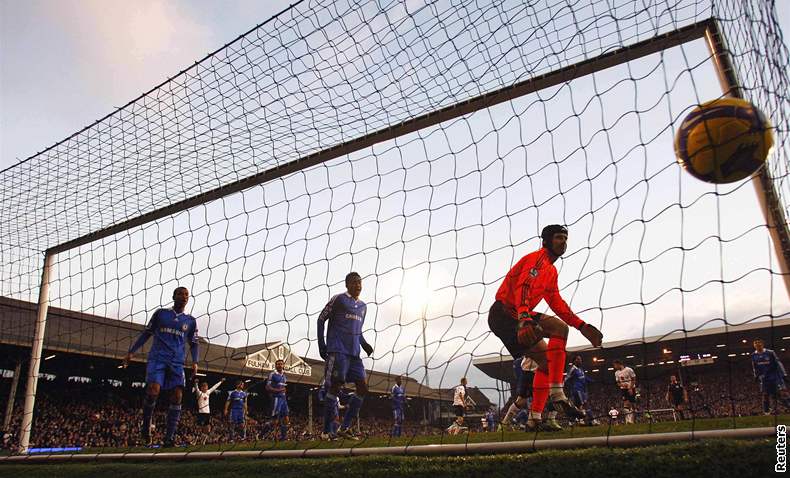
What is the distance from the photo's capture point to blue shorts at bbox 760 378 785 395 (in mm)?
10531

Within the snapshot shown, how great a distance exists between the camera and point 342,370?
6.22 metres

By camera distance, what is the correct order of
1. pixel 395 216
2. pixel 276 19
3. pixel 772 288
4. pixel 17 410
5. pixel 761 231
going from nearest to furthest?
pixel 772 288 < pixel 761 231 < pixel 395 216 < pixel 276 19 < pixel 17 410

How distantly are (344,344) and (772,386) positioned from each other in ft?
29.1

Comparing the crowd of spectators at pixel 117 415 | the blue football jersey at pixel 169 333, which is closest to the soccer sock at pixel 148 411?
the blue football jersey at pixel 169 333

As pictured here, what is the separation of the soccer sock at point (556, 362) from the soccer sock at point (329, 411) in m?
2.73

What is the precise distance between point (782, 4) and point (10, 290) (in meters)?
10.7

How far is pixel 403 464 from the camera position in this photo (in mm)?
3373

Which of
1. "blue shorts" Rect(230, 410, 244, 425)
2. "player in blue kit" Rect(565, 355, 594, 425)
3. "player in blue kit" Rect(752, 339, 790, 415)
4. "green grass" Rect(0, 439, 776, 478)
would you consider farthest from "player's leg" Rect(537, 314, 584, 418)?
"blue shorts" Rect(230, 410, 244, 425)

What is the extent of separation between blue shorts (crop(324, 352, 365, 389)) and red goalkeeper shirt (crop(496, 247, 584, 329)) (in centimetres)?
228

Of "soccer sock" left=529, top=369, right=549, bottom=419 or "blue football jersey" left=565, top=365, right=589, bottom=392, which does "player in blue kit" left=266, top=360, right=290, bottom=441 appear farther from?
"soccer sock" left=529, top=369, right=549, bottom=419

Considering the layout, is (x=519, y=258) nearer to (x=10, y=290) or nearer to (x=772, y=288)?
(x=772, y=288)

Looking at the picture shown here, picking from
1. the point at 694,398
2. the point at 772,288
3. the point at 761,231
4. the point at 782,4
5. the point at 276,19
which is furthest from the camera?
the point at 694,398

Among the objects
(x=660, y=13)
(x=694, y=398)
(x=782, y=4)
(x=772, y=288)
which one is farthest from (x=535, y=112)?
(x=694, y=398)

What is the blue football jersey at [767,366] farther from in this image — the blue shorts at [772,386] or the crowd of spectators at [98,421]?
the crowd of spectators at [98,421]
